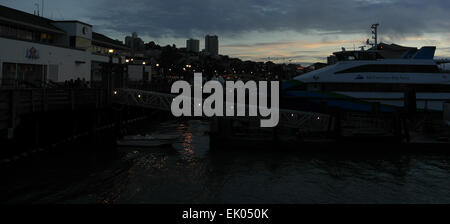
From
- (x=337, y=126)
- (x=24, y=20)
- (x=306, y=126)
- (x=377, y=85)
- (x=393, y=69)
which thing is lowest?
(x=306, y=126)

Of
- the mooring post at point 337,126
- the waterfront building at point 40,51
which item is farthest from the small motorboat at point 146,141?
the mooring post at point 337,126

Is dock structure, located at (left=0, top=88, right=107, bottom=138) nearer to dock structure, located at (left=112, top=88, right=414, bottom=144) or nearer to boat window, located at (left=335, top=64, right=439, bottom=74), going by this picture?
dock structure, located at (left=112, top=88, right=414, bottom=144)

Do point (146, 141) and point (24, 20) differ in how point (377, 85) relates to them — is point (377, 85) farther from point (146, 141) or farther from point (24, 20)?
point (24, 20)

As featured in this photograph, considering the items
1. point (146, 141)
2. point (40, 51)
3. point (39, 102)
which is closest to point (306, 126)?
point (146, 141)

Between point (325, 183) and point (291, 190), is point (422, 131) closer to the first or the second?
point (325, 183)

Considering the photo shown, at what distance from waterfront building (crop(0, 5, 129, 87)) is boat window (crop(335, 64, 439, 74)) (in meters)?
24.1

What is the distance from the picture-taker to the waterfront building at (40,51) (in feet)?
104

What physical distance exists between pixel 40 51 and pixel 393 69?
37805mm

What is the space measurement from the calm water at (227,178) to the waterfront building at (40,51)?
10.9 m

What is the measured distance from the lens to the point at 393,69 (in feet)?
111

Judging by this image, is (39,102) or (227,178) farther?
(39,102)

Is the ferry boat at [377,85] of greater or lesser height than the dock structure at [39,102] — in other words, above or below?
above

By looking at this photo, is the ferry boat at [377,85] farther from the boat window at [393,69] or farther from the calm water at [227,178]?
the calm water at [227,178]
